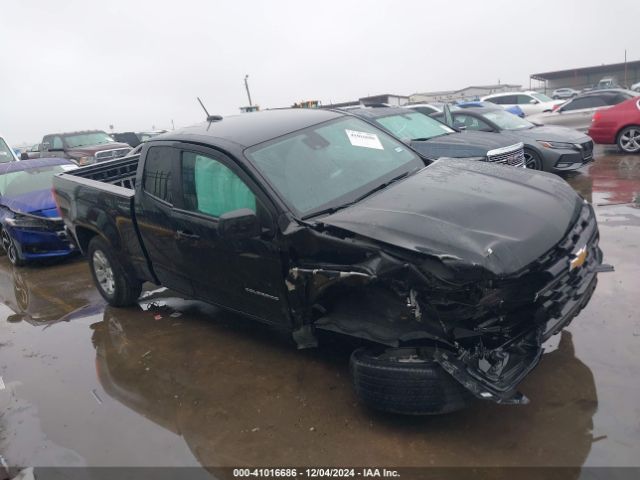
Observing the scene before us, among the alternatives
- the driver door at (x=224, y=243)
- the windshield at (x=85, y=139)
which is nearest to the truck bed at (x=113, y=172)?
→ the driver door at (x=224, y=243)

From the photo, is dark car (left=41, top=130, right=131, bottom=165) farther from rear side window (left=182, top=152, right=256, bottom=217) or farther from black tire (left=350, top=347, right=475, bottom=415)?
black tire (left=350, top=347, right=475, bottom=415)

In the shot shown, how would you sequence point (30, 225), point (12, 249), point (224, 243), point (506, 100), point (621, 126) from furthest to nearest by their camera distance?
point (506, 100), point (621, 126), point (12, 249), point (30, 225), point (224, 243)

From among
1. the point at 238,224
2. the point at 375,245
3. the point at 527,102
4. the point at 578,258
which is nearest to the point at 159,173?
the point at 238,224

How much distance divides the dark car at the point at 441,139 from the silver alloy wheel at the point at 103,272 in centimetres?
396

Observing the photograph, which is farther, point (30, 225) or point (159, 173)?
point (30, 225)

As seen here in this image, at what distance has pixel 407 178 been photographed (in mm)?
3822

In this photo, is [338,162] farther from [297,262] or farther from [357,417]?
[357,417]

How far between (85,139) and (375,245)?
691 inches

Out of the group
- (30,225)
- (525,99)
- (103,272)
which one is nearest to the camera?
(103,272)

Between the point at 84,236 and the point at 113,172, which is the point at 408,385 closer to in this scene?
the point at 84,236

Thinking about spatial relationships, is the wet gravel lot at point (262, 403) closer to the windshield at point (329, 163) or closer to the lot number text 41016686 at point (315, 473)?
the lot number text 41016686 at point (315, 473)

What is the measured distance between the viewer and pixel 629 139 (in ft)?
35.8

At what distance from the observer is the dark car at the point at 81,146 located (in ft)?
53.0

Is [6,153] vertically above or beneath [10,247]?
above
